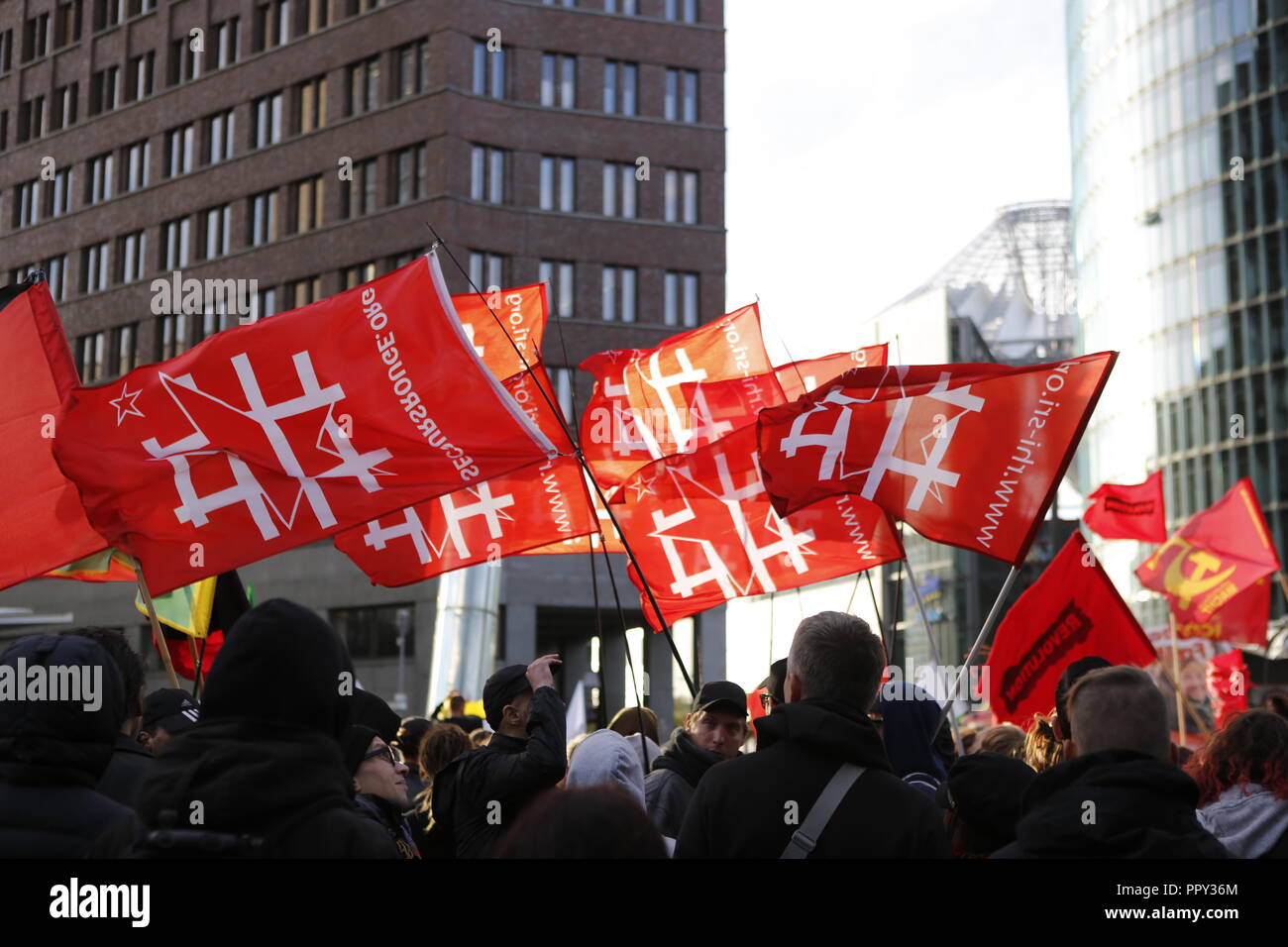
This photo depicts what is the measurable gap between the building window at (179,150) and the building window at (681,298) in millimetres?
17915

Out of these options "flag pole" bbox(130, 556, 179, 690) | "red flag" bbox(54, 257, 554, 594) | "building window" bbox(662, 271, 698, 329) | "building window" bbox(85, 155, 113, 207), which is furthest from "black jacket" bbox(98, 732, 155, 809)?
"building window" bbox(85, 155, 113, 207)

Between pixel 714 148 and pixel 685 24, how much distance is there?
14.1 ft

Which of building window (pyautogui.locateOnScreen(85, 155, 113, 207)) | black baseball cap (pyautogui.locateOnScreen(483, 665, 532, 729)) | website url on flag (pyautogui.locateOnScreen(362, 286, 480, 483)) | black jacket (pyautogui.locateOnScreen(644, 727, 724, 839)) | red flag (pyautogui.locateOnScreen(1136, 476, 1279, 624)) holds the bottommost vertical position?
black jacket (pyautogui.locateOnScreen(644, 727, 724, 839))

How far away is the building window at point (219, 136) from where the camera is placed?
5394 cm

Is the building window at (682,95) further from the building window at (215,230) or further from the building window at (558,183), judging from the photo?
the building window at (215,230)

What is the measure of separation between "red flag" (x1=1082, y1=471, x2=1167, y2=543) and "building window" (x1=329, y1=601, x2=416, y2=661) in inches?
1210

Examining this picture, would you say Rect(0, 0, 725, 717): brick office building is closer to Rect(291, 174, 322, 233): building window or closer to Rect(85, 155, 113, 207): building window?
Rect(291, 174, 322, 233): building window

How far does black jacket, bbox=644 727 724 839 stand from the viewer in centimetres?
666

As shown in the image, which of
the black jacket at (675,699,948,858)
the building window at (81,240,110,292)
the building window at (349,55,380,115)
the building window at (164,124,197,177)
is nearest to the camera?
the black jacket at (675,699,948,858)

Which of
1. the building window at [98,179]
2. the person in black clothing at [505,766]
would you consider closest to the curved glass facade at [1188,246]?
the building window at [98,179]

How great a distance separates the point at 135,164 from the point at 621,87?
18.5m
